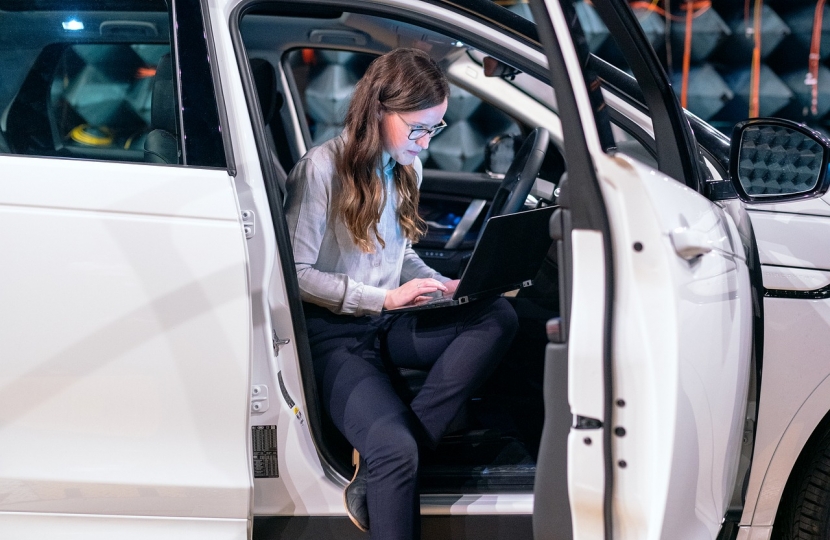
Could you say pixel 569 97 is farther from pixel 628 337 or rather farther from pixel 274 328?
pixel 274 328

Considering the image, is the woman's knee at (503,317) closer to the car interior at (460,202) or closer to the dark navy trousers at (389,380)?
the dark navy trousers at (389,380)

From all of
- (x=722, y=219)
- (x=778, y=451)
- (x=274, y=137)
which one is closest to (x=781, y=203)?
(x=722, y=219)

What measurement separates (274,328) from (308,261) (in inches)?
7.7

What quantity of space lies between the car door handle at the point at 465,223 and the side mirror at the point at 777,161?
1.24 m

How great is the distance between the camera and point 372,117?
161 centimetres

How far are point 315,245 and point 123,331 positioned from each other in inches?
17.0

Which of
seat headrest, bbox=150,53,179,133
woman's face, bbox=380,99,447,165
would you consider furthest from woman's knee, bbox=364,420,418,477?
seat headrest, bbox=150,53,179,133

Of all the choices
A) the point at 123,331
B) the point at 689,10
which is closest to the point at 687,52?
the point at 689,10

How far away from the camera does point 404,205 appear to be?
5.75 feet

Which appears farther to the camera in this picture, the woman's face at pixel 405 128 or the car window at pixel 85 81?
the woman's face at pixel 405 128

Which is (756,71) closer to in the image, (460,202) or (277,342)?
(460,202)

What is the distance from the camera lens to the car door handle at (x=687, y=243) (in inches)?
41.1

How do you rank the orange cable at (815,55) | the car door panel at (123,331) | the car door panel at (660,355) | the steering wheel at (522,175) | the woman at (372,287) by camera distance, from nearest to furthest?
the car door panel at (660,355) → the car door panel at (123,331) → the woman at (372,287) → the steering wheel at (522,175) → the orange cable at (815,55)

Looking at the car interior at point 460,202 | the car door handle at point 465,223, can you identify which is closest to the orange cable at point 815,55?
the car interior at point 460,202
